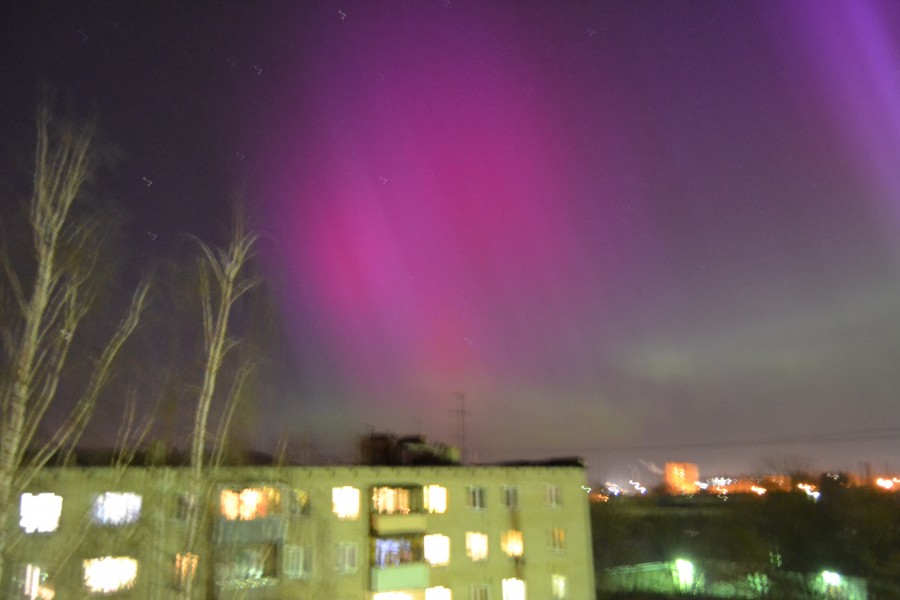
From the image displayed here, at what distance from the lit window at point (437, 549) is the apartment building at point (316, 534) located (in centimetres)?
6

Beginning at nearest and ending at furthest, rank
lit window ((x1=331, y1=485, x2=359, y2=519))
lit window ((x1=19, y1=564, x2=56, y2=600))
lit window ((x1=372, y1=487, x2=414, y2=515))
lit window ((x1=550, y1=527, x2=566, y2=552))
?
lit window ((x1=19, y1=564, x2=56, y2=600)), lit window ((x1=331, y1=485, x2=359, y2=519)), lit window ((x1=372, y1=487, x2=414, y2=515)), lit window ((x1=550, y1=527, x2=566, y2=552))

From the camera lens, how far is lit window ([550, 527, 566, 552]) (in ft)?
113

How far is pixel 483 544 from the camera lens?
32.9 meters

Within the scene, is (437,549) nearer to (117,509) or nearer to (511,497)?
(511,497)

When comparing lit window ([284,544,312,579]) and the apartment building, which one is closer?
the apartment building

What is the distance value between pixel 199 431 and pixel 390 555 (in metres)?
13.2

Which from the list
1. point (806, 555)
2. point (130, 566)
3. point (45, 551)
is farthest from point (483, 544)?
point (806, 555)

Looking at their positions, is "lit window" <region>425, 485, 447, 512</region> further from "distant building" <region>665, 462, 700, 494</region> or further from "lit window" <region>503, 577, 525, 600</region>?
"distant building" <region>665, 462, 700, 494</region>

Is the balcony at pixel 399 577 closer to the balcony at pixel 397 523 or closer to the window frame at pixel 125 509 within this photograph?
the balcony at pixel 397 523

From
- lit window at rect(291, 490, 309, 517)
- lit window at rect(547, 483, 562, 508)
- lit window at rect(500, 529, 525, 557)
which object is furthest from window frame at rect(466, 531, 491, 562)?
lit window at rect(291, 490, 309, 517)

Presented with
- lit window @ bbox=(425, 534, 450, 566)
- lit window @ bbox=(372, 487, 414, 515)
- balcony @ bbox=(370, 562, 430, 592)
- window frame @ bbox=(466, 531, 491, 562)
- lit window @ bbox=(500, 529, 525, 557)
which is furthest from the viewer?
lit window @ bbox=(500, 529, 525, 557)

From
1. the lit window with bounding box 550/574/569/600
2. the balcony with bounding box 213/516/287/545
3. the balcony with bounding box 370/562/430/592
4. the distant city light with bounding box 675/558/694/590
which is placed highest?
the balcony with bounding box 213/516/287/545

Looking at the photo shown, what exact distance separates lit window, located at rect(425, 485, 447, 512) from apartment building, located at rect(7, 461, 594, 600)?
6 centimetres

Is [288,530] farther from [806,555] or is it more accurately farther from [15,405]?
[806,555]
